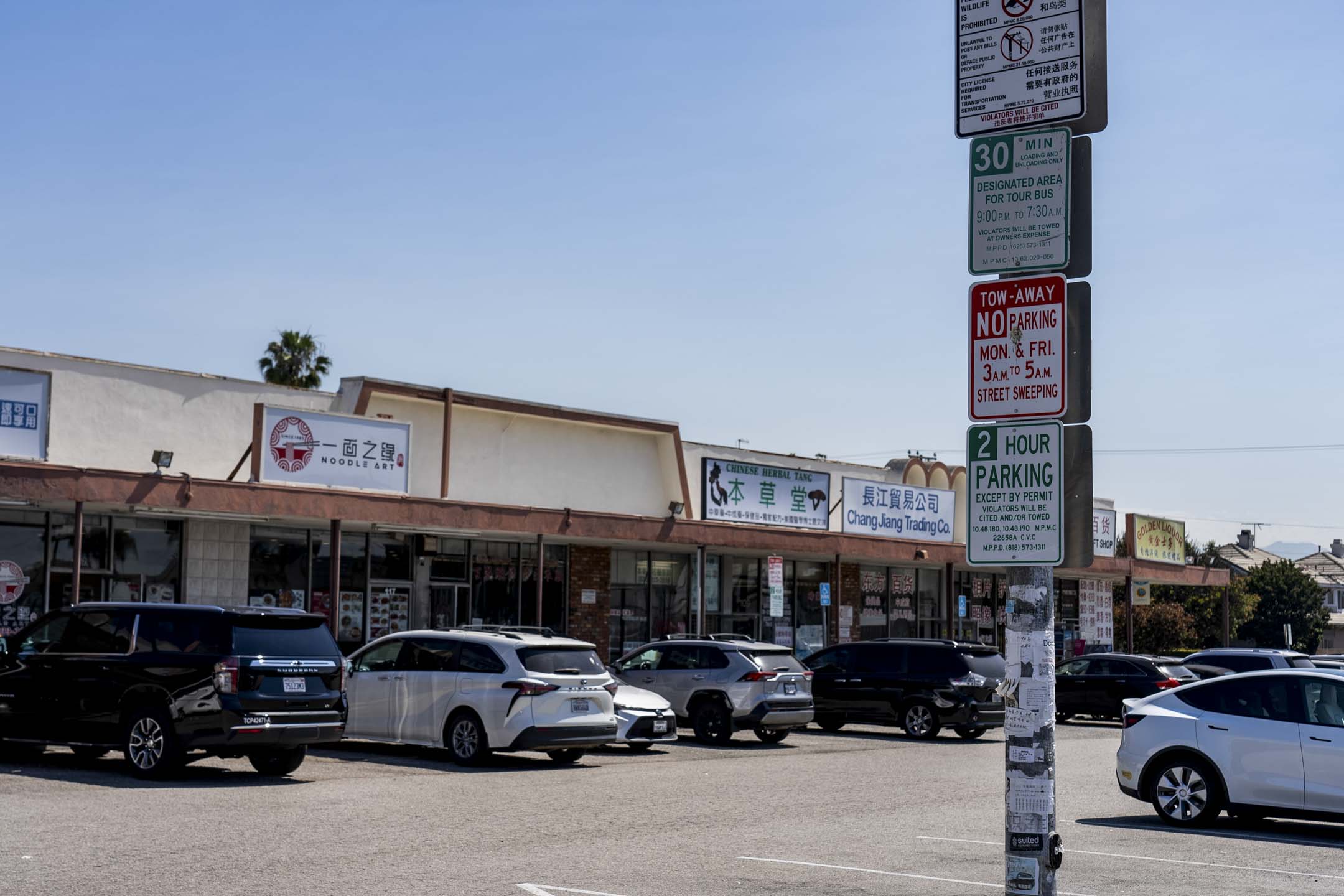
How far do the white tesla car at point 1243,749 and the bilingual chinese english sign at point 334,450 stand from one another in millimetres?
14506

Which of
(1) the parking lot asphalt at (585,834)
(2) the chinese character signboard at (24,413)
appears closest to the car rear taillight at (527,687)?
(1) the parking lot asphalt at (585,834)

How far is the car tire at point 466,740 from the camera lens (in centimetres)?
1794

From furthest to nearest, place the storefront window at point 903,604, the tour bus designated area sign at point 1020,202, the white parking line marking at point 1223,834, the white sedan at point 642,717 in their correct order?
1. the storefront window at point 903,604
2. the white sedan at point 642,717
3. the white parking line marking at point 1223,834
4. the tour bus designated area sign at point 1020,202

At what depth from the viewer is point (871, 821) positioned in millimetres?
13539

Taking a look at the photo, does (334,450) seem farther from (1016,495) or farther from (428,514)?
(1016,495)

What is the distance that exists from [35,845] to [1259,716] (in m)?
10.3

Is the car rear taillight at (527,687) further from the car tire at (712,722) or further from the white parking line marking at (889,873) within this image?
the white parking line marking at (889,873)

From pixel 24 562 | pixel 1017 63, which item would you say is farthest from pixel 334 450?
pixel 1017 63

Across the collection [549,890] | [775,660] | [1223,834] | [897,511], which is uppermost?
[897,511]

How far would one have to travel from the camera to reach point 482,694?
17969mm

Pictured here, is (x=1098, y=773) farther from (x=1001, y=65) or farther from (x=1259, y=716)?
(x=1001, y=65)

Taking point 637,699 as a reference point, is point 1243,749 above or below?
above

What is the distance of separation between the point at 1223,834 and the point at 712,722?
10529 mm

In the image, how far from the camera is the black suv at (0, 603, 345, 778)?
49.4 ft
